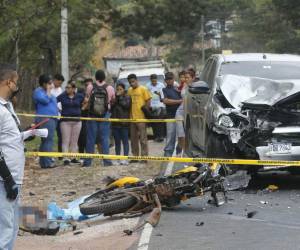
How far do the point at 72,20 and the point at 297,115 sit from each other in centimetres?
2518

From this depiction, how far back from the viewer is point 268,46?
148ft

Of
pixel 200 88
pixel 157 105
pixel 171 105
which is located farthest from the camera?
pixel 157 105

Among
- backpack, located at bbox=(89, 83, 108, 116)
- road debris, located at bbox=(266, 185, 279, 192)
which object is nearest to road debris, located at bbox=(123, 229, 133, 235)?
road debris, located at bbox=(266, 185, 279, 192)

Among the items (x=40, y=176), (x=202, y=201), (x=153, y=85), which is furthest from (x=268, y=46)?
(x=202, y=201)

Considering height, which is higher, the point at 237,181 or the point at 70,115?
the point at 70,115

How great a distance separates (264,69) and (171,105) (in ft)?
14.5

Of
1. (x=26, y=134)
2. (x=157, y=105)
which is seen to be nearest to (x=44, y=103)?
(x=157, y=105)

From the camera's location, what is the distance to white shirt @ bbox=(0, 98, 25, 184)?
6773mm

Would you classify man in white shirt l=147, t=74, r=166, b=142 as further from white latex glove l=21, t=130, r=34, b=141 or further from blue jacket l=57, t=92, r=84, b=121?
white latex glove l=21, t=130, r=34, b=141

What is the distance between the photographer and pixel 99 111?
14.9 m

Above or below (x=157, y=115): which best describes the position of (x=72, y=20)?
above

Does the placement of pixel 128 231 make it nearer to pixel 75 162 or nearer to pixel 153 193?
pixel 153 193

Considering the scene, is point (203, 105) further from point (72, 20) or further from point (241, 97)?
point (72, 20)

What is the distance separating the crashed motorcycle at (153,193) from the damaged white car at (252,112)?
111 cm
